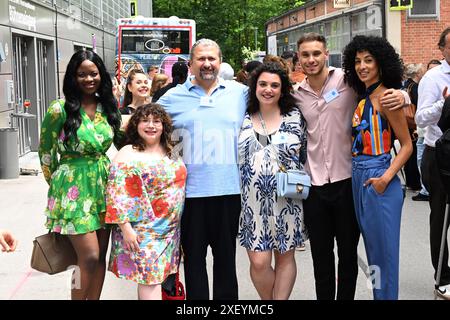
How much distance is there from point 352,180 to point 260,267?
0.87 m

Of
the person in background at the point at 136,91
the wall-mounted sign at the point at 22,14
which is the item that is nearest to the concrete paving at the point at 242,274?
the person in background at the point at 136,91

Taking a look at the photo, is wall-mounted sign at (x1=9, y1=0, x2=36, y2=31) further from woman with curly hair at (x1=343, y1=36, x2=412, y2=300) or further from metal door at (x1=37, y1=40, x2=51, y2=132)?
woman with curly hair at (x1=343, y1=36, x2=412, y2=300)

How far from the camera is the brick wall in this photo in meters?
26.8

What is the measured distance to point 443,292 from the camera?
5.73 meters

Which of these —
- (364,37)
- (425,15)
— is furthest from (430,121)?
(425,15)

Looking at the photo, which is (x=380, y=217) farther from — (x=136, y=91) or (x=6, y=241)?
(x=136, y=91)

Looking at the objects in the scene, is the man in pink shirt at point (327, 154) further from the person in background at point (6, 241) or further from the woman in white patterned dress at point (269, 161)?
the person in background at point (6, 241)

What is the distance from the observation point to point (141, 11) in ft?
149

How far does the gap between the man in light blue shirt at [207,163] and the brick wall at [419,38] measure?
23.2m

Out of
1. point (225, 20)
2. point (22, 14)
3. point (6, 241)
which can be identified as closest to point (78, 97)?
point (6, 241)

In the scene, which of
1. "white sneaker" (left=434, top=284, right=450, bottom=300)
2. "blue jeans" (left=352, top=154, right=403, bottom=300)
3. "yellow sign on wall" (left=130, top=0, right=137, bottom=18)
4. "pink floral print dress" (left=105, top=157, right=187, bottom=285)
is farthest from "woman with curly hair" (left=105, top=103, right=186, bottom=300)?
"yellow sign on wall" (left=130, top=0, right=137, bottom=18)

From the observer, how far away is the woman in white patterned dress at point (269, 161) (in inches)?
189

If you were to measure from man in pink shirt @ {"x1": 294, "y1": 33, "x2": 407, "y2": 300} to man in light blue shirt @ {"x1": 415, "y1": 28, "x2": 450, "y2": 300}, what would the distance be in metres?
1.12

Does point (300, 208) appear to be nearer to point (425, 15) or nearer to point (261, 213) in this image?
point (261, 213)
